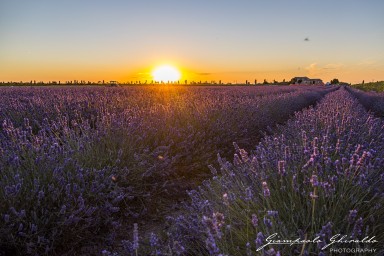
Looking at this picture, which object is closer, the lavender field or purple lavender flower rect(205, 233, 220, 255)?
purple lavender flower rect(205, 233, 220, 255)

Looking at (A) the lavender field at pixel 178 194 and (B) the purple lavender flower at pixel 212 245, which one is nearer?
(B) the purple lavender flower at pixel 212 245

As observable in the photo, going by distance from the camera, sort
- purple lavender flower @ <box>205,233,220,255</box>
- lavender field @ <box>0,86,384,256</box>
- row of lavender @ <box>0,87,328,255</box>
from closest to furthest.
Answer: purple lavender flower @ <box>205,233,220,255</box>
lavender field @ <box>0,86,384,256</box>
row of lavender @ <box>0,87,328,255</box>

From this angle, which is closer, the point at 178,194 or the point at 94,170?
the point at 94,170

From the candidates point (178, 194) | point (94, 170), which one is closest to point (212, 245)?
point (94, 170)

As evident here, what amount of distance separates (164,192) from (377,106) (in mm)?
9940

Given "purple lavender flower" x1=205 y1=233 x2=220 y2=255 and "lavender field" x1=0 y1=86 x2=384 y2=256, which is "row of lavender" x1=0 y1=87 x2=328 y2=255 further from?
"purple lavender flower" x1=205 y1=233 x2=220 y2=255

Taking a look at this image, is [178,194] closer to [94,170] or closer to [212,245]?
[94,170]

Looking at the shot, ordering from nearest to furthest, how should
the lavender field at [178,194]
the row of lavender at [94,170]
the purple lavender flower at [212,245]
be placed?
the purple lavender flower at [212,245]
the lavender field at [178,194]
the row of lavender at [94,170]

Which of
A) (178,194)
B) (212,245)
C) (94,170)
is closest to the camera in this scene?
(212,245)

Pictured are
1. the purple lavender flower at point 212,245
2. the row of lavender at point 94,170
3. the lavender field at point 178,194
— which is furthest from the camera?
the row of lavender at point 94,170

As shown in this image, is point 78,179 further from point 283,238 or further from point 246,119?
point 246,119

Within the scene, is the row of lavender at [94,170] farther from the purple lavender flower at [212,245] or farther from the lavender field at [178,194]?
the purple lavender flower at [212,245]

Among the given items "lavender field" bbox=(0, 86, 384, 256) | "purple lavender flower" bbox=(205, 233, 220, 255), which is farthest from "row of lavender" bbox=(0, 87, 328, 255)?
"purple lavender flower" bbox=(205, 233, 220, 255)

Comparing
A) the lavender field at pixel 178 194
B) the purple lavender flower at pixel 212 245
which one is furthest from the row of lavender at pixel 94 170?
the purple lavender flower at pixel 212 245
